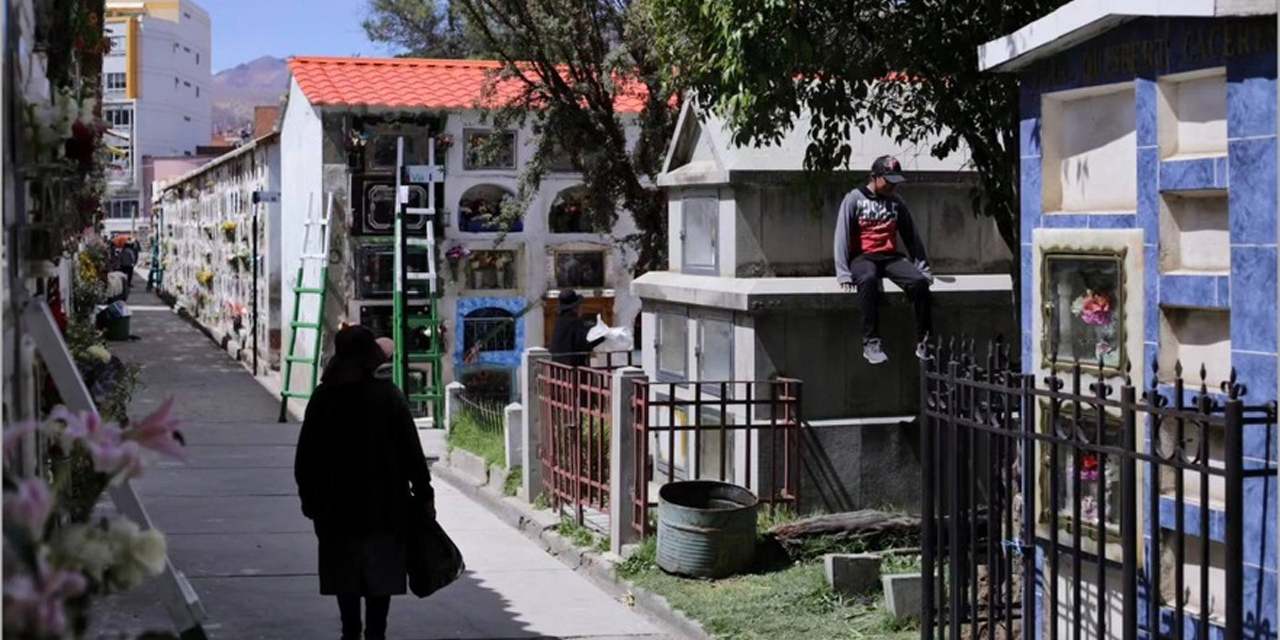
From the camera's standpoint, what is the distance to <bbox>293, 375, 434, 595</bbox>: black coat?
8.25m

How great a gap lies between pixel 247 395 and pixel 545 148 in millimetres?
10541

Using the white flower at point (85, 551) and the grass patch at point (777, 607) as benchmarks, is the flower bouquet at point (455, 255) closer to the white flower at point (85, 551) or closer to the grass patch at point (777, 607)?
the grass patch at point (777, 607)

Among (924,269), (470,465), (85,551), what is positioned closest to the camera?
(85,551)

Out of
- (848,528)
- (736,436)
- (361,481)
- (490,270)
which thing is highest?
(490,270)

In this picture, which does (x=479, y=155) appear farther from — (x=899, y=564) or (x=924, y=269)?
(x=899, y=564)

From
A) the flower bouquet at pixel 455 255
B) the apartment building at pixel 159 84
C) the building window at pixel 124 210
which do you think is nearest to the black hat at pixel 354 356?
the flower bouquet at pixel 455 255

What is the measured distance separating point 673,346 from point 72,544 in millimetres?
10848

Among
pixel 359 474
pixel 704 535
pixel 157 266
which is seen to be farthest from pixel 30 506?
pixel 157 266

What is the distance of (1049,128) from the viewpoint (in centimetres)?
714

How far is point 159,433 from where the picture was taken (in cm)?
331

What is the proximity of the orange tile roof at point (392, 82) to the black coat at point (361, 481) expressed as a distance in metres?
14.8

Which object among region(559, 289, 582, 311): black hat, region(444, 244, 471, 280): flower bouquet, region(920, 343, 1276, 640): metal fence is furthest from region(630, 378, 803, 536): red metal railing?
region(444, 244, 471, 280): flower bouquet

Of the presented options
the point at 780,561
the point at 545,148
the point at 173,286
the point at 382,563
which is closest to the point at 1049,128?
the point at 382,563

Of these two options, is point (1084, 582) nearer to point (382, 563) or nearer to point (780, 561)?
point (382, 563)
